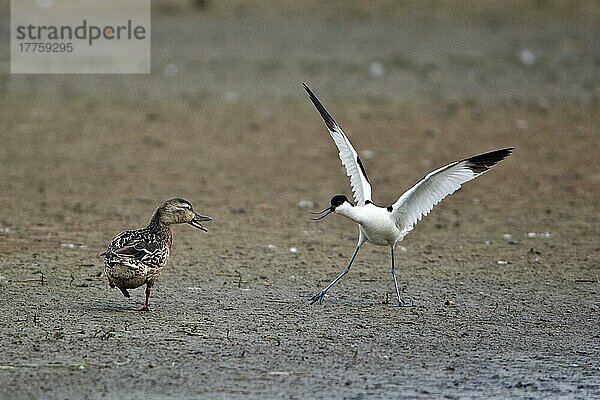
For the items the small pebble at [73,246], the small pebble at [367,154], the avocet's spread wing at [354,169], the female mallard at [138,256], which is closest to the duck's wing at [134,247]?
the female mallard at [138,256]

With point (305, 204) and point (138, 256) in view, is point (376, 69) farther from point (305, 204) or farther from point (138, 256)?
point (138, 256)

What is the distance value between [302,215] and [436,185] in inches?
138

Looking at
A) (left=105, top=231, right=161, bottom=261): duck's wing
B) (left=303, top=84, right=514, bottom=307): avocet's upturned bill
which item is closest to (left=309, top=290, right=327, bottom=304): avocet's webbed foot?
(left=303, top=84, right=514, bottom=307): avocet's upturned bill

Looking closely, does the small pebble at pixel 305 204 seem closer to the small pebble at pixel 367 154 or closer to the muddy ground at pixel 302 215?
the muddy ground at pixel 302 215

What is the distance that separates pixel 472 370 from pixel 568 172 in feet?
24.2

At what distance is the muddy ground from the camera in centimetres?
736

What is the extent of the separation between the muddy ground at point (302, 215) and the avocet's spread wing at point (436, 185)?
27.2 inches

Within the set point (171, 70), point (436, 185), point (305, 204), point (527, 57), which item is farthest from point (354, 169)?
point (527, 57)

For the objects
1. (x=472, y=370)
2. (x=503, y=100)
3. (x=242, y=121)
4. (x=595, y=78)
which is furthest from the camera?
(x=595, y=78)

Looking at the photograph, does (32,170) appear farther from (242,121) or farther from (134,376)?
(134,376)

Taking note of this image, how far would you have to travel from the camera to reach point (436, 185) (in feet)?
29.2

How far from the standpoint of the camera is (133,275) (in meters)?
8.09

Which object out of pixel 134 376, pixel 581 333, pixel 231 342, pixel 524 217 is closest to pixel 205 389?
pixel 134 376

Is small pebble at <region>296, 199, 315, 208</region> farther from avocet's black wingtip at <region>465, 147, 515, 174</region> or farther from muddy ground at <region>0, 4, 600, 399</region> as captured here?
avocet's black wingtip at <region>465, 147, 515, 174</region>
